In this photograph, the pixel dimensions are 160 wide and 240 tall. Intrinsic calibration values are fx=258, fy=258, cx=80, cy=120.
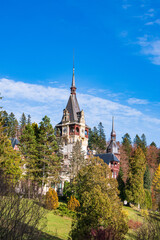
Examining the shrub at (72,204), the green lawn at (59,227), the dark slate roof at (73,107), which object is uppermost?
the dark slate roof at (73,107)

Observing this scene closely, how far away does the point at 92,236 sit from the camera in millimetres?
15250

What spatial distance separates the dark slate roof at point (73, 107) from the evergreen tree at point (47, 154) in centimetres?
1423

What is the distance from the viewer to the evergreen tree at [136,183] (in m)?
45.7

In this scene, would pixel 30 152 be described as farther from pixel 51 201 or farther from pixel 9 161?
pixel 51 201

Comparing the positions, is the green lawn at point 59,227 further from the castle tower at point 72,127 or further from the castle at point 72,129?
the castle tower at point 72,127

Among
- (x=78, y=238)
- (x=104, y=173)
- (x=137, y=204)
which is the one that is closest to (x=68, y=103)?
(x=137, y=204)

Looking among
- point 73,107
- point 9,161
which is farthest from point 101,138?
point 9,161

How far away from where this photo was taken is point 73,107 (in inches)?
2072

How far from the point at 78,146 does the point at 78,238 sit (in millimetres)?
23621

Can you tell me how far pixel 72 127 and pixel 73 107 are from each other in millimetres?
4296

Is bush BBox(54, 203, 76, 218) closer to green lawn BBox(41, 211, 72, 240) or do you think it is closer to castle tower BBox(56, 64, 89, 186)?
green lawn BBox(41, 211, 72, 240)

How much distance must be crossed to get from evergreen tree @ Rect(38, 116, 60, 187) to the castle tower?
41.8 ft

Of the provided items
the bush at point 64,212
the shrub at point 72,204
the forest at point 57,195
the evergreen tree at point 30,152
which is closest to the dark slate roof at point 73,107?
the forest at point 57,195

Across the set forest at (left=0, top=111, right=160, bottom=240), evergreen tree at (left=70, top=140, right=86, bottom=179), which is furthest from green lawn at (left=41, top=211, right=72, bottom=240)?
evergreen tree at (left=70, top=140, right=86, bottom=179)
